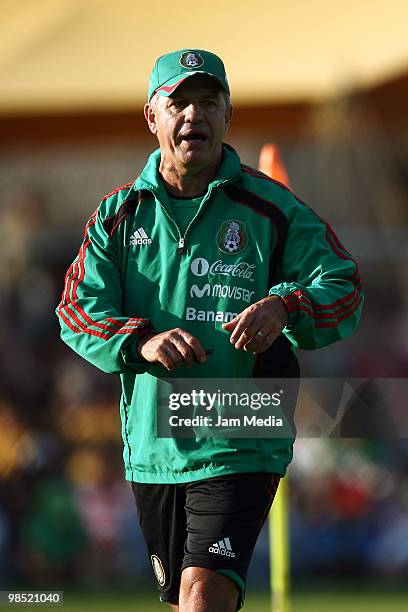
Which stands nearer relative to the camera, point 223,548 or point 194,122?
point 223,548

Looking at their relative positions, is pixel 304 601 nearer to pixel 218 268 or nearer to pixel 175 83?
pixel 218 268

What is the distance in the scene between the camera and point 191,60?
14.6 ft

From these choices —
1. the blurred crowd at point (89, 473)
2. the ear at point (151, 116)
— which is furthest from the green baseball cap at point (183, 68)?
the blurred crowd at point (89, 473)

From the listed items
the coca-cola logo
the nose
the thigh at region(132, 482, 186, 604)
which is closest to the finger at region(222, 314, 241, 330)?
the coca-cola logo

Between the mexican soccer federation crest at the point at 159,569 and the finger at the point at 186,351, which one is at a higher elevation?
the finger at the point at 186,351

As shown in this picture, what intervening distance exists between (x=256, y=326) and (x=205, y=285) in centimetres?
46

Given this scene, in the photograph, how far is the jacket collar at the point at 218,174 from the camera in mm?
4500

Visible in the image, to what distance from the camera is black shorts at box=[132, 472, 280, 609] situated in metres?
4.20

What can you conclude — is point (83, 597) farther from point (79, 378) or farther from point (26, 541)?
point (79, 378)

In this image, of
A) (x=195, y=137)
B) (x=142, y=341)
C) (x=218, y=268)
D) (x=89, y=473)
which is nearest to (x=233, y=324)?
(x=142, y=341)

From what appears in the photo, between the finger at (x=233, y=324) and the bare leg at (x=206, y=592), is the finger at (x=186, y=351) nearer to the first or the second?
the finger at (x=233, y=324)

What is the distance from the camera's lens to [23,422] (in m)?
10.3

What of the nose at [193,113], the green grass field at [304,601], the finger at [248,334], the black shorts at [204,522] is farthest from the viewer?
the green grass field at [304,601]

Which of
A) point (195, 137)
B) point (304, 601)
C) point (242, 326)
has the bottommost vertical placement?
point (304, 601)
